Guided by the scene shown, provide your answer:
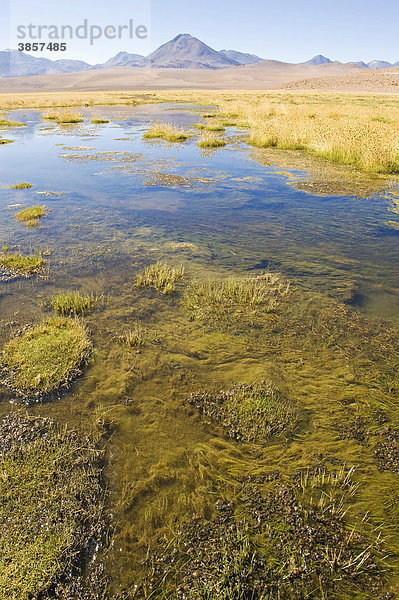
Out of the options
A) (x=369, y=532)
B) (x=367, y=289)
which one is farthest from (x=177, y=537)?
(x=367, y=289)

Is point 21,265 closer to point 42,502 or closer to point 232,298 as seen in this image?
point 232,298

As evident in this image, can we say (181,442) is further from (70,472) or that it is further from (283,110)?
(283,110)

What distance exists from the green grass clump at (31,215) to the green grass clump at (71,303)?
587 centimetres

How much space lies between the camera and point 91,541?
11.6ft

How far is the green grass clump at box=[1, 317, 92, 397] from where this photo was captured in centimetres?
549

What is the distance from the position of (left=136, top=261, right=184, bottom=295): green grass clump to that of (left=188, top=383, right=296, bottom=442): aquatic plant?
358cm

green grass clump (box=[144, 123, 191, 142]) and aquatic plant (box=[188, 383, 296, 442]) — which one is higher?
green grass clump (box=[144, 123, 191, 142])

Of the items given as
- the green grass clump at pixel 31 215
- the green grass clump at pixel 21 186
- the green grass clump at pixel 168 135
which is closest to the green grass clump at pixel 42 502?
the green grass clump at pixel 31 215

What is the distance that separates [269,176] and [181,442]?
1699cm

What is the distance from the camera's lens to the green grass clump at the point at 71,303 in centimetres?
738

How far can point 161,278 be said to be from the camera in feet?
27.9

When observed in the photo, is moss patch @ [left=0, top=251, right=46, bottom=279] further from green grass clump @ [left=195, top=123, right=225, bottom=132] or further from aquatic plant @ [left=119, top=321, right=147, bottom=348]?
green grass clump @ [left=195, top=123, right=225, bottom=132]

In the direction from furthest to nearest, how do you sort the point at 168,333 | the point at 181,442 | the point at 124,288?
the point at 124,288 → the point at 168,333 → the point at 181,442

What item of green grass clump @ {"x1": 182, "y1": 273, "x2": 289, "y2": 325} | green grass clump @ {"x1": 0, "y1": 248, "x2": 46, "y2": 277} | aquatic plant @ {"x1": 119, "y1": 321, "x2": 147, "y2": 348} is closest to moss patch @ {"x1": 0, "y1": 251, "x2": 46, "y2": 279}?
green grass clump @ {"x1": 0, "y1": 248, "x2": 46, "y2": 277}
